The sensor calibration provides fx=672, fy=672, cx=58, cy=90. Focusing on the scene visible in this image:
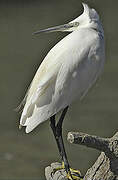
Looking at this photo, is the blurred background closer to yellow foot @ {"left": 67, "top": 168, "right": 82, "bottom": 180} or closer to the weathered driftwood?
yellow foot @ {"left": 67, "top": 168, "right": 82, "bottom": 180}

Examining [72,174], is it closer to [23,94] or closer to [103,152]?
[103,152]

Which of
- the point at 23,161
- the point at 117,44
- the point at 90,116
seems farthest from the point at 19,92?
the point at 117,44

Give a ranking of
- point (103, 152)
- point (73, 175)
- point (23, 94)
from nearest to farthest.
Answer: point (103, 152) < point (73, 175) < point (23, 94)

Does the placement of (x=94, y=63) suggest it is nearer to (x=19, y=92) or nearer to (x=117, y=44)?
(x=19, y=92)

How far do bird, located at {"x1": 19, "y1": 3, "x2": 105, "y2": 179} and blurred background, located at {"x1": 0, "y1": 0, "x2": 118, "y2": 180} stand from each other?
3.26 metres

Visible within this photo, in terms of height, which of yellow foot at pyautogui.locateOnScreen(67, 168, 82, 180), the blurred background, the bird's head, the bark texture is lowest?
the blurred background

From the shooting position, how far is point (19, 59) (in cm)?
1080

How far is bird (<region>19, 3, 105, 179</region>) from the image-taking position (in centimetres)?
385

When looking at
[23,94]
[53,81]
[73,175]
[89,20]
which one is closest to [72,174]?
[73,175]

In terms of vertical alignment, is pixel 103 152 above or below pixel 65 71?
below

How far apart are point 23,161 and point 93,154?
0.78 m

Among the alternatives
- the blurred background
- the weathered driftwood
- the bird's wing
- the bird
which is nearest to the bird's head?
the bird

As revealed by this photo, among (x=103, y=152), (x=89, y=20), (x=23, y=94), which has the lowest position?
(x=23, y=94)

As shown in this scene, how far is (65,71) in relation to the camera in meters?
3.87
